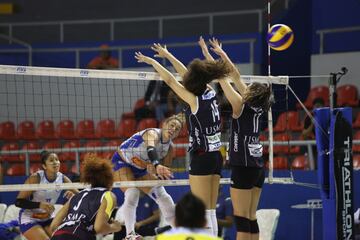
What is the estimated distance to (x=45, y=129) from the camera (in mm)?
15516

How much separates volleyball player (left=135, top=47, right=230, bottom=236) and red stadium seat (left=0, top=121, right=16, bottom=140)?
27.4ft

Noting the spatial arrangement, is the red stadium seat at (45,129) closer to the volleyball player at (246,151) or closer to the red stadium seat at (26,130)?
the red stadium seat at (26,130)

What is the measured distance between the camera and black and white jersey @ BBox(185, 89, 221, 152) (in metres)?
7.63

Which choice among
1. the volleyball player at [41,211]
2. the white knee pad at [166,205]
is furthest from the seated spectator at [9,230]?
the white knee pad at [166,205]

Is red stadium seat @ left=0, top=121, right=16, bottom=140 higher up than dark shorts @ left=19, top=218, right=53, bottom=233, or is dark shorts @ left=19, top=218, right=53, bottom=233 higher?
red stadium seat @ left=0, top=121, right=16, bottom=140

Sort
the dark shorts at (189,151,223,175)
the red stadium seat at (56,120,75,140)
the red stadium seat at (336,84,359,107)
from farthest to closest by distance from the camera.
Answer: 1. the red stadium seat at (56,120,75,140)
2. the red stadium seat at (336,84,359,107)
3. the dark shorts at (189,151,223,175)

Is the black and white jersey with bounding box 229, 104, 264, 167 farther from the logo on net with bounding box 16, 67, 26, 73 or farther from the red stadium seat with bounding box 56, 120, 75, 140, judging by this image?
the red stadium seat with bounding box 56, 120, 75, 140

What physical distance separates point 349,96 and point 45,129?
6172 mm

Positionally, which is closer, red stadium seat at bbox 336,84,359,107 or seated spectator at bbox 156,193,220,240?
seated spectator at bbox 156,193,220,240

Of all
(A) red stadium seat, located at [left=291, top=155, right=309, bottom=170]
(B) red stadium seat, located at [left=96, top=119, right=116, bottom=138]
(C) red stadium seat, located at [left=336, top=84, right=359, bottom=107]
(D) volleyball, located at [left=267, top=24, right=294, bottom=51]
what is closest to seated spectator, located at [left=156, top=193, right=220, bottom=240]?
(D) volleyball, located at [left=267, top=24, right=294, bottom=51]

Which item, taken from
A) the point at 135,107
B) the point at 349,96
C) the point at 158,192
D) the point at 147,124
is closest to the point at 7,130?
the point at 135,107

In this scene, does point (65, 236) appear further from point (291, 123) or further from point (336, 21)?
point (336, 21)

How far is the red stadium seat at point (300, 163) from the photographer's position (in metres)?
12.5

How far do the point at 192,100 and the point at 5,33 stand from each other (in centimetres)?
1186
